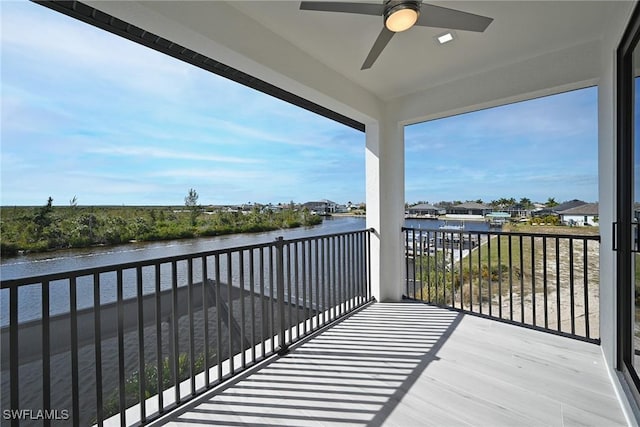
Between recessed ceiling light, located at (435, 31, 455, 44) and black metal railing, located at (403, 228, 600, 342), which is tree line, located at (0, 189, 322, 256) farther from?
recessed ceiling light, located at (435, 31, 455, 44)

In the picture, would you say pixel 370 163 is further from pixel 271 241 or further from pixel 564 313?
pixel 564 313

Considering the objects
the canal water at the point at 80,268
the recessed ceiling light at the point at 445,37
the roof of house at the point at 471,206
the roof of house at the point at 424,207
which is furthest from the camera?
the roof of house at the point at 424,207

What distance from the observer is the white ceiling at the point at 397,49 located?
1.82 metres

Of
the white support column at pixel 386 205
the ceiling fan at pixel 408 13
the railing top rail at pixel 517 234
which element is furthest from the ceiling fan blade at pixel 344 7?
the railing top rail at pixel 517 234

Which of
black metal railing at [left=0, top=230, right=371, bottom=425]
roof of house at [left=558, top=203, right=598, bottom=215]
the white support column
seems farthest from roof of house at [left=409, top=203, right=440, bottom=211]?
roof of house at [left=558, top=203, right=598, bottom=215]

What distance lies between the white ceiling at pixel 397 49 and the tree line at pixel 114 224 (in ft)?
4.43

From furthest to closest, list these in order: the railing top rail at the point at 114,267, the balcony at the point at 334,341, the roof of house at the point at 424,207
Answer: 1. the roof of house at the point at 424,207
2. the balcony at the point at 334,341
3. the railing top rail at the point at 114,267

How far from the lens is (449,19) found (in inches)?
66.6

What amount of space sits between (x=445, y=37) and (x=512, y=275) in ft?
7.88

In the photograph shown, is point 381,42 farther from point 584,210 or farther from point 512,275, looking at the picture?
point 512,275

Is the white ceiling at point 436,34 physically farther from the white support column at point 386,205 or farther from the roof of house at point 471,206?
the roof of house at point 471,206

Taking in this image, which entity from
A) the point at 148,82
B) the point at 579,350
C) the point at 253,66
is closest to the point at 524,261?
the point at 579,350

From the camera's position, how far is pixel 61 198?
2.29 meters

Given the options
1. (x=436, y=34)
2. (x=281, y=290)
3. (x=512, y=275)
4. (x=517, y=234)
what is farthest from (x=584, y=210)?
(x=281, y=290)
